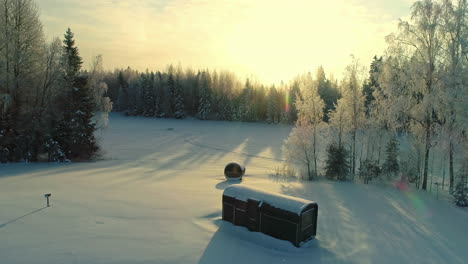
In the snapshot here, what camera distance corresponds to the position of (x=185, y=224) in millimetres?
10805

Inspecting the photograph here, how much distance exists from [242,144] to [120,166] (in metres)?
23.5

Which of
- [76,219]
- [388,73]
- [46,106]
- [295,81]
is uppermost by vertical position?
[295,81]

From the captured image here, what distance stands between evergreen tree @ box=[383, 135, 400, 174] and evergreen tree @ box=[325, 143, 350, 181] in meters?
3.27

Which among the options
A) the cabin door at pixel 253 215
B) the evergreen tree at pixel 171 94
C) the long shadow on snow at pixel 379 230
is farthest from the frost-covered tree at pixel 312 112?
the evergreen tree at pixel 171 94

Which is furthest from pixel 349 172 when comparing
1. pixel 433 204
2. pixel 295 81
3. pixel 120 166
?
pixel 295 81

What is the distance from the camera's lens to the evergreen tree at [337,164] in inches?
885

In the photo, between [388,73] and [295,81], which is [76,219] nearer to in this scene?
[388,73]

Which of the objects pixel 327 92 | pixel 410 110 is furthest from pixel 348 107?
pixel 327 92

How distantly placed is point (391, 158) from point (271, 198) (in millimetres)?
17234

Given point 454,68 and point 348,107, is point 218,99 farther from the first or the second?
point 454,68

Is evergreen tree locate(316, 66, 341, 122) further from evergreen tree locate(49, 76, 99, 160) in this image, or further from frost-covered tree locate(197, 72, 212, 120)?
evergreen tree locate(49, 76, 99, 160)

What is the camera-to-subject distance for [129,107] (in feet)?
313

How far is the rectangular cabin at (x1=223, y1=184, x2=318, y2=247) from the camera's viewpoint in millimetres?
9447

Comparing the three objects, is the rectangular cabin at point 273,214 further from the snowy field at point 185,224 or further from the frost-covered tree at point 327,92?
the frost-covered tree at point 327,92
